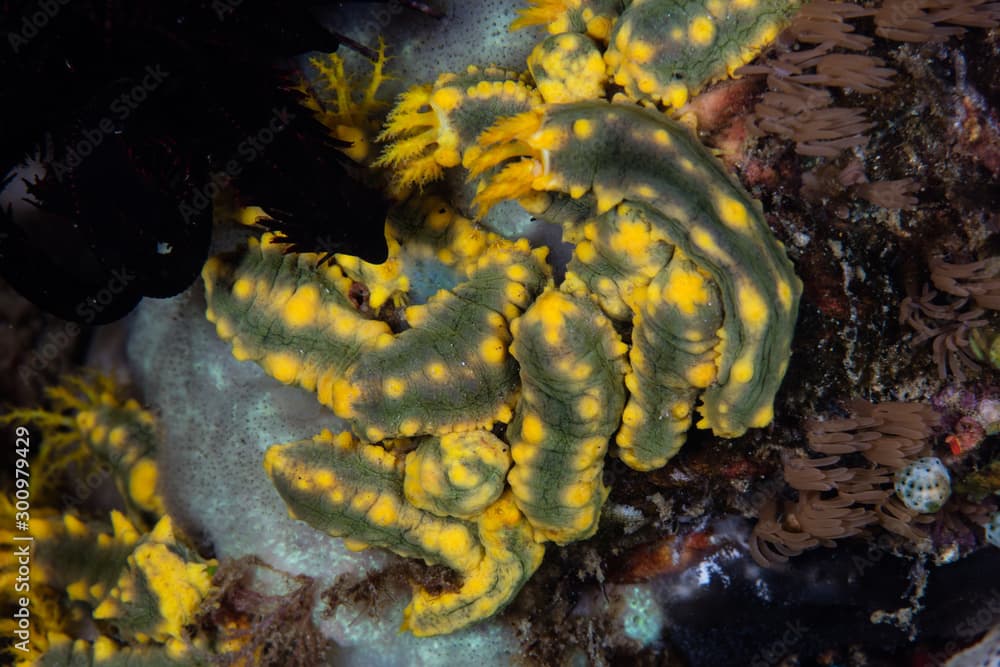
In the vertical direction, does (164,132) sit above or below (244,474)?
above

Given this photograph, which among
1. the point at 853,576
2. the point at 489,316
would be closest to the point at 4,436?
the point at 489,316

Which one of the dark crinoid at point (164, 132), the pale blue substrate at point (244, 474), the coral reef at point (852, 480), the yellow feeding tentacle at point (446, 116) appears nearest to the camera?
the dark crinoid at point (164, 132)

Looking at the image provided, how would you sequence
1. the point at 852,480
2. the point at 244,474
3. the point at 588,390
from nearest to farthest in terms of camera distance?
1. the point at 588,390
2. the point at 852,480
3. the point at 244,474

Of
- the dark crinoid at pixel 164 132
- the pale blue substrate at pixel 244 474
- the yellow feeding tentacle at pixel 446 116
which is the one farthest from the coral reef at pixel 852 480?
the dark crinoid at pixel 164 132

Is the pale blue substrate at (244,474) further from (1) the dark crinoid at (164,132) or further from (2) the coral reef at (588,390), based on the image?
(1) the dark crinoid at (164,132)

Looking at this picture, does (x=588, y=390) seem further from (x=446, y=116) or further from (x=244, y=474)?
(x=244, y=474)

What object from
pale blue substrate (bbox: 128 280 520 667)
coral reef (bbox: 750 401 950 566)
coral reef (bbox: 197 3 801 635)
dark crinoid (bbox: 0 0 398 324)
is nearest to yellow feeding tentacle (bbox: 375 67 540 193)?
coral reef (bbox: 197 3 801 635)

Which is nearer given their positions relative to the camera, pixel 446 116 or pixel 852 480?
pixel 446 116

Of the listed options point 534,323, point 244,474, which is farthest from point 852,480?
point 244,474
